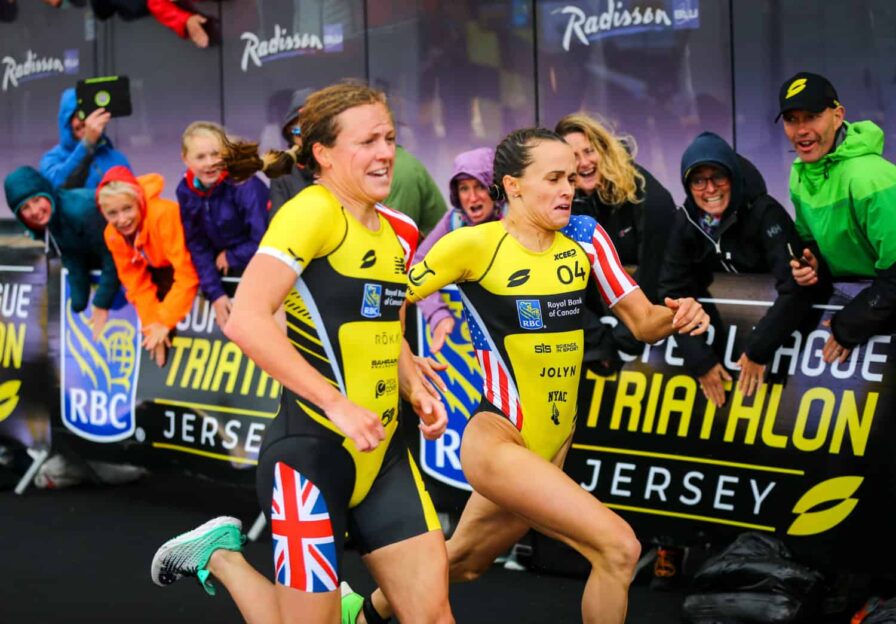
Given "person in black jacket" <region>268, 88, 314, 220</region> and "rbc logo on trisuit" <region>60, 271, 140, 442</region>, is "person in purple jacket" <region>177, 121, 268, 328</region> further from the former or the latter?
"rbc logo on trisuit" <region>60, 271, 140, 442</region>

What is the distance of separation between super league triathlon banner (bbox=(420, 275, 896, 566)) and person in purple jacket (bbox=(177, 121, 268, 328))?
193 cm

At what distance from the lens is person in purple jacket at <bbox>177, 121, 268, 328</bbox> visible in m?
8.38

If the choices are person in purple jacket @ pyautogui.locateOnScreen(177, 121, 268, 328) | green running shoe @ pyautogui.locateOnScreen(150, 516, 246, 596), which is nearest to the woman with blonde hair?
person in purple jacket @ pyautogui.locateOnScreen(177, 121, 268, 328)

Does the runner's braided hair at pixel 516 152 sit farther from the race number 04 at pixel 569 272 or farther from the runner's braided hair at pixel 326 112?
the runner's braided hair at pixel 326 112

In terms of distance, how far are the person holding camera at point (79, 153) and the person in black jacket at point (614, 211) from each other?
4546 mm

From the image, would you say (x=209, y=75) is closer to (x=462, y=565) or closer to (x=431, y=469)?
(x=431, y=469)

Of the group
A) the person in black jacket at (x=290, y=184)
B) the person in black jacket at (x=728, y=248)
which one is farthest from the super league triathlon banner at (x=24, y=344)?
the person in black jacket at (x=728, y=248)

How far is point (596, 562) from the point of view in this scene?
5020 millimetres

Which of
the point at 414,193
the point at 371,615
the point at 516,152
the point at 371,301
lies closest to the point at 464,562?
the point at 371,615

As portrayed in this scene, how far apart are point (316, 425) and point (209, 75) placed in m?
8.28

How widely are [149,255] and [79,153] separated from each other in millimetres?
2037

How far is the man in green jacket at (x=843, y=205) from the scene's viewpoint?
6.08 metres

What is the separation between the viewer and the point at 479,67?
1070cm

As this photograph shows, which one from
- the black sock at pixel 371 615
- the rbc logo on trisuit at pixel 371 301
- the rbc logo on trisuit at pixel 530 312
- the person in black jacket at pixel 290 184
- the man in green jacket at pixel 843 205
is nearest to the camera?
the rbc logo on trisuit at pixel 371 301
